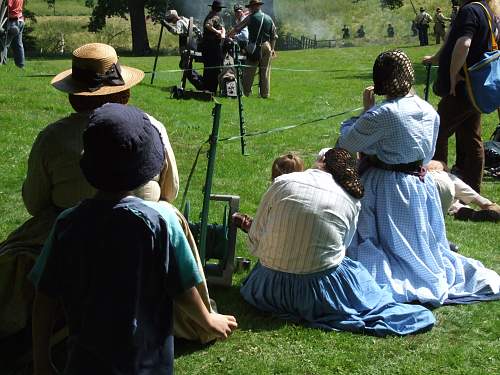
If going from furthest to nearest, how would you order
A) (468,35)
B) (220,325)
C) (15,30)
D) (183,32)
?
(183,32)
(15,30)
(468,35)
(220,325)

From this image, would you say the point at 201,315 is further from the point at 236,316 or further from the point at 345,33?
the point at 345,33

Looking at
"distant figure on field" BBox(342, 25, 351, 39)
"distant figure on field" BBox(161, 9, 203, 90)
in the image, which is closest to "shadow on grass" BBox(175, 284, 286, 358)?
"distant figure on field" BBox(161, 9, 203, 90)

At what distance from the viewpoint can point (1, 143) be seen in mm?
9312

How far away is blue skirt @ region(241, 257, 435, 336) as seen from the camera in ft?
15.6

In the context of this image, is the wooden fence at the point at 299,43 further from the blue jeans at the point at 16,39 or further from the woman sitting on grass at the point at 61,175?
the woman sitting on grass at the point at 61,175

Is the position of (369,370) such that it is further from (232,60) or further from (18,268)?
(232,60)

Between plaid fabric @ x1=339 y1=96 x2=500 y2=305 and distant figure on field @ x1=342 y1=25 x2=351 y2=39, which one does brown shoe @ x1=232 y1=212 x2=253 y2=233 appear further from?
distant figure on field @ x1=342 y1=25 x2=351 y2=39

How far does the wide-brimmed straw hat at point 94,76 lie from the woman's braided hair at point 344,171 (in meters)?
1.34

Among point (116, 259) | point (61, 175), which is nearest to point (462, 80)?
point (61, 175)

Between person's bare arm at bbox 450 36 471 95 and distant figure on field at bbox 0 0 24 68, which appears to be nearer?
person's bare arm at bbox 450 36 471 95

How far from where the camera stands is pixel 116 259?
101 inches

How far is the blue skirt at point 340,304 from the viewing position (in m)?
4.76

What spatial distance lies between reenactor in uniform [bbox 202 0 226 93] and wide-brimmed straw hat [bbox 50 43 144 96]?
9869 millimetres

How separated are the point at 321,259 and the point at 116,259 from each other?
7.78 ft
